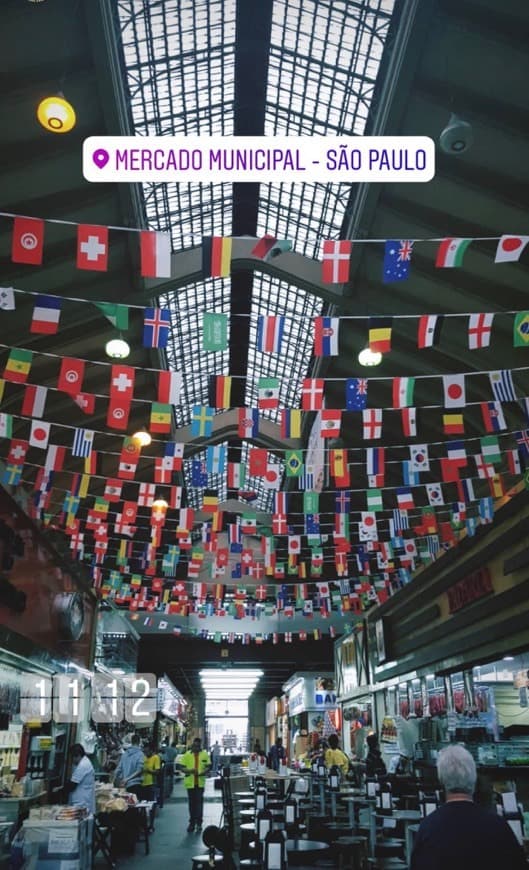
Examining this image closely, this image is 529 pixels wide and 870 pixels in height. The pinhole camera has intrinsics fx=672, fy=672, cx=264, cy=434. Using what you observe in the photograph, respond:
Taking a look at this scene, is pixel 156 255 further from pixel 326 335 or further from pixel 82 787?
pixel 82 787

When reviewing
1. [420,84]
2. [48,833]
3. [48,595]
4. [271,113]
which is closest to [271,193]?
[271,113]

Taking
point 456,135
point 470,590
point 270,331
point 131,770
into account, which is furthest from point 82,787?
point 456,135

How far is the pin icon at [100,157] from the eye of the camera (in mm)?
5172

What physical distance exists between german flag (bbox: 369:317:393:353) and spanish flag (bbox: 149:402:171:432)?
334 cm

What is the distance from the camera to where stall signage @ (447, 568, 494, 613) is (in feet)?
42.1

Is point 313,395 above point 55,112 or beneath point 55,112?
beneath

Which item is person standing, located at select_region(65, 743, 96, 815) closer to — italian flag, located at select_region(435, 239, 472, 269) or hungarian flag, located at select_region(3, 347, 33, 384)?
hungarian flag, located at select_region(3, 347, 33, 384)

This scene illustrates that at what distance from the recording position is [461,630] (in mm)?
14227

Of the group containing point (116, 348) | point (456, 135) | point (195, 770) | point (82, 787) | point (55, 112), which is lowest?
point (195, 770)

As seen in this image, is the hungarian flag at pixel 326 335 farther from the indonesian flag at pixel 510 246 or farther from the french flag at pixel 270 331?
the indonesian flag at pixel 510 246

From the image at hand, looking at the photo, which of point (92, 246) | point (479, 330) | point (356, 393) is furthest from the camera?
point (356, 393)

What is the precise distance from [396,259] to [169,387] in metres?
3.44

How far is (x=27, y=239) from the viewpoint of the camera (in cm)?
645

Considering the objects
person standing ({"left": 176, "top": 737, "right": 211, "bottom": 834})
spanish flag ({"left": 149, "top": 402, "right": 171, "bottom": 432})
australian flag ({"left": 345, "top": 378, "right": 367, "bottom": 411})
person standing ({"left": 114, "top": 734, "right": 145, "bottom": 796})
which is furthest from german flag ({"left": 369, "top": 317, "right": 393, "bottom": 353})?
person standing ({"left": 114, "top": 734, "right": 145, "bottom": 796})
